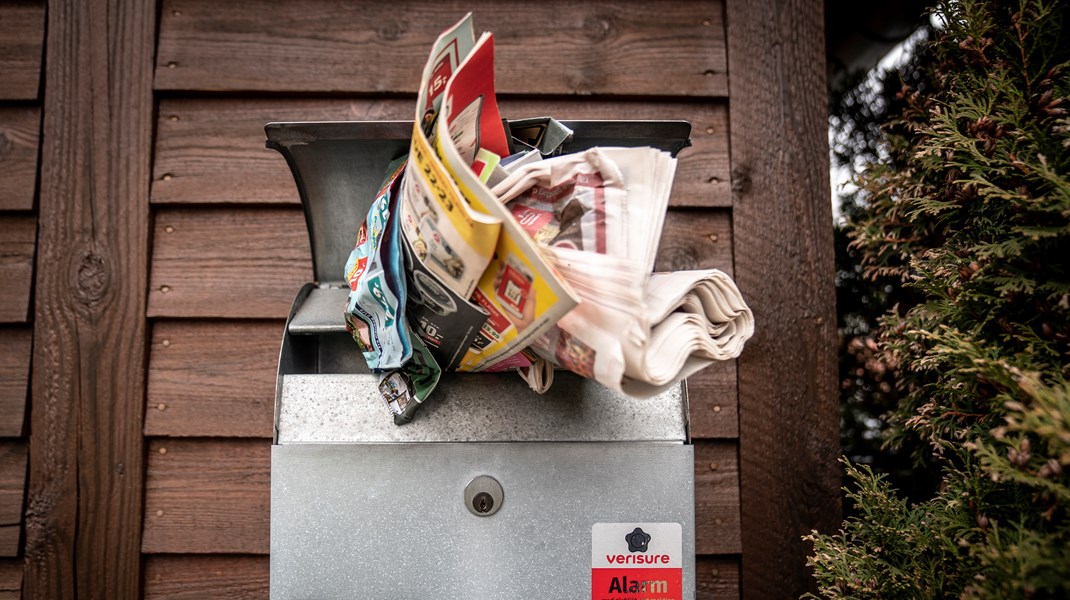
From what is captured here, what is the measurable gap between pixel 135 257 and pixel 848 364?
1982mm

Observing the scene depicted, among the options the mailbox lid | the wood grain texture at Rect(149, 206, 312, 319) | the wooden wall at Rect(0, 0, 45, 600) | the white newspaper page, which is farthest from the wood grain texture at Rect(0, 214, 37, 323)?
the white newspaper page

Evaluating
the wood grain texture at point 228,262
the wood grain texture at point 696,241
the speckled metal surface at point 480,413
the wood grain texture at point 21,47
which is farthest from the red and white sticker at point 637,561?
the wood grain texture at point 21,47

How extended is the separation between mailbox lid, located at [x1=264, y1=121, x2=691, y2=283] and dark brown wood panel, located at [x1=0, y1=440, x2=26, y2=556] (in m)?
0.93

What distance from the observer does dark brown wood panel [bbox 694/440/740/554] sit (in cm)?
156

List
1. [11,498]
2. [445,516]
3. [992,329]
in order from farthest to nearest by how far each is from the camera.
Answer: [11,498]
[992,329]
[445,516]

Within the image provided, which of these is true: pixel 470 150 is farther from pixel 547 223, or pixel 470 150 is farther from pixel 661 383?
pixel 661 383

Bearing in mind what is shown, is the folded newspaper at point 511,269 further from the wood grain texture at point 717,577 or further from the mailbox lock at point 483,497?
the wood grain texture at point 717,577

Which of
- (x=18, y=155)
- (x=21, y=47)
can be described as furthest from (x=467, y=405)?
(x=21, y=47)

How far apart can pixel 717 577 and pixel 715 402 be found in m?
0.41

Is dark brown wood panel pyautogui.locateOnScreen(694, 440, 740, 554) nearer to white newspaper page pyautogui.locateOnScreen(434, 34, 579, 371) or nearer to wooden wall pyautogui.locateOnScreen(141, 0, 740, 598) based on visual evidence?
wooden wall pyautogui.locateOnScreen(141, 0, 740, 598)

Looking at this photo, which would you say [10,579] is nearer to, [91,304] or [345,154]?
[91,304]

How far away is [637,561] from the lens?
1.01 meters

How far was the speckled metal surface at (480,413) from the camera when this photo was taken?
1021 mm

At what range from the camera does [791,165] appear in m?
1.63
